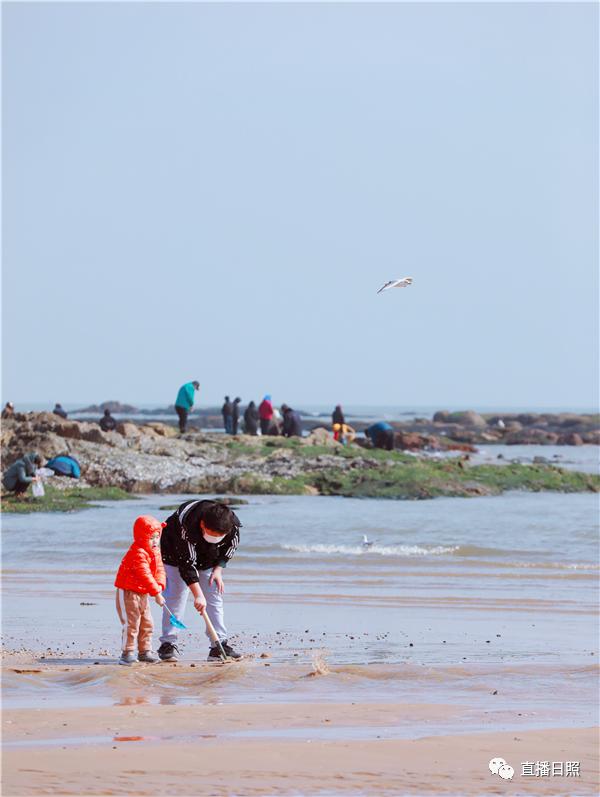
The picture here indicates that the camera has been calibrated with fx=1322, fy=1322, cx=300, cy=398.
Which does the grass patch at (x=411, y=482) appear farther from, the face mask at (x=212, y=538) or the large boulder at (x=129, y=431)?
the face mask at (x=212, y=538)

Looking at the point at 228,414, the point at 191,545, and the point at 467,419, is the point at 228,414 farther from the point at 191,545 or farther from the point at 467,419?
the point at 467,419

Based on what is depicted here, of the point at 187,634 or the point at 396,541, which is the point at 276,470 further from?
the point at 187,634

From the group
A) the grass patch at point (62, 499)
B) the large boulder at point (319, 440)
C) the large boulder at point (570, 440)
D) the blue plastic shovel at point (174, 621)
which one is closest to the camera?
the blue plastic shovel at point (174, 621)

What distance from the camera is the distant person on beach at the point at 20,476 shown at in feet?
78.3

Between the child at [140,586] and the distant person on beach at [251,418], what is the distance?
110ft

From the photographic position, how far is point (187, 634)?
10938 millimetres

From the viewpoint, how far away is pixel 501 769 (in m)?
6.24

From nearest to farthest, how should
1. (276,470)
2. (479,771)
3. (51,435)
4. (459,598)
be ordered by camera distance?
1. (479,771)
2. (459,598)
3. (51,435)
4. (276,470)

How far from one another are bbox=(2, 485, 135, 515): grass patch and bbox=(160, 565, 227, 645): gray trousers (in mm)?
13184

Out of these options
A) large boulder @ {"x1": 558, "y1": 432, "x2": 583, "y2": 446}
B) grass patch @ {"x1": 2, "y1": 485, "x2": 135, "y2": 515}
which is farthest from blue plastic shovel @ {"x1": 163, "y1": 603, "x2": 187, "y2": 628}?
large boulder @ {"x1": 558, "y1": 432, "x2": 583, "y2": 446}

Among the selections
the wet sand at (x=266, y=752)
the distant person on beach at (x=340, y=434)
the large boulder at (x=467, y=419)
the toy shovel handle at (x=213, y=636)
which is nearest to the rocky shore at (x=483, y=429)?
the large boulder at (x=467, y=419)

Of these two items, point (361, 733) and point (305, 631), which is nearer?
point (361, 733)

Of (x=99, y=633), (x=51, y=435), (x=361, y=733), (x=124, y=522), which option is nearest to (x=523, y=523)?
(x=124, y=522)

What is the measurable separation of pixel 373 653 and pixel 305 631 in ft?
4.12
